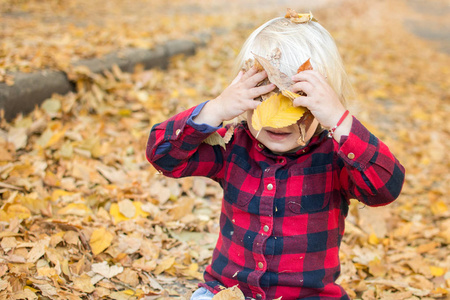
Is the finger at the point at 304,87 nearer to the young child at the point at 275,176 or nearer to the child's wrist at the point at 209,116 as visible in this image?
the young child at the point at 275,176

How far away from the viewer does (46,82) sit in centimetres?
315

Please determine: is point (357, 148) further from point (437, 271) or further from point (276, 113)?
point (437, 271)

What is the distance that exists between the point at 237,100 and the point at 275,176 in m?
0.32

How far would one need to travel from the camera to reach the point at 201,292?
1.82m

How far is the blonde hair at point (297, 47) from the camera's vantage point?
1599mm

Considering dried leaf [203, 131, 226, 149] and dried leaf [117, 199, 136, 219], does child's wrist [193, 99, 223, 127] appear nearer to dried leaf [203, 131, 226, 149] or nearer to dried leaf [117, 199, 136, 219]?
dried leaf [203, 131, 226, 149]

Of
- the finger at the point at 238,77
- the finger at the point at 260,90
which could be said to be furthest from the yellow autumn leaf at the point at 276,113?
the finger at the point at 238,77

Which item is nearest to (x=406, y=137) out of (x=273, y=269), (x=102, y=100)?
(x=102, y=100)

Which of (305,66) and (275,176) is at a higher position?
(305,66)

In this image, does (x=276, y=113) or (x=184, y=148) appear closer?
(x=276, y=113)

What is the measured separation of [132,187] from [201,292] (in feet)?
3.25

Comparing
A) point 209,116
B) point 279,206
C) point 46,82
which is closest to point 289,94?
point 209,116

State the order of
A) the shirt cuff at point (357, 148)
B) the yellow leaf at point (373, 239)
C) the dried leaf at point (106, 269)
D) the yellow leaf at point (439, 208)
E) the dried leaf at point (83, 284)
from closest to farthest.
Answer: the shirt cuff at point (357, 148)
the dried leaf at point (83, 284)
the dried leaf at point (106, 269)
the yellow leaf at point (373, 239)
the yellow leaf at point (439, 208)

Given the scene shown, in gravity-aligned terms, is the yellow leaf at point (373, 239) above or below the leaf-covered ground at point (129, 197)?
below
